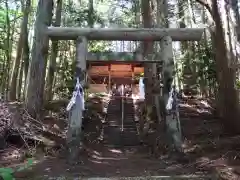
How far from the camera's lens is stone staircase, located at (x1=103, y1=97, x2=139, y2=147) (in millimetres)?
12312

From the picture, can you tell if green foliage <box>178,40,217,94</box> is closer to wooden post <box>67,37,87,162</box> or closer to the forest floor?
the forest floor

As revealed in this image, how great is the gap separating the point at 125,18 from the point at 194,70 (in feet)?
29.5

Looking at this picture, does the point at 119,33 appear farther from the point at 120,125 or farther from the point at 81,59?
the point at 120,125

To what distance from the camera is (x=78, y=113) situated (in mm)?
7762

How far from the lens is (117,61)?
8.37 m

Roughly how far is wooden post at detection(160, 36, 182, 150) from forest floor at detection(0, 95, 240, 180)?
495 millimetres

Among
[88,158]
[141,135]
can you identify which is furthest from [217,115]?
[88,158]

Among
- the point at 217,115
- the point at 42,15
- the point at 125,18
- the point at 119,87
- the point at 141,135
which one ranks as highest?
the point at 125,18

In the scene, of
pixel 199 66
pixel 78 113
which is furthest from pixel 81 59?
pixel 199 66

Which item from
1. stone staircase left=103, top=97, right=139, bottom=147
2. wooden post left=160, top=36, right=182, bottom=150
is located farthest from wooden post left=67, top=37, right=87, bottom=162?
stone staircase left=103, top=97, right=139, bottom=147

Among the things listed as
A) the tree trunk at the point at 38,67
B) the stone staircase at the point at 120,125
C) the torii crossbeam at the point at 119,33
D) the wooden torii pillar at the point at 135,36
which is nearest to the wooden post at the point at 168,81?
the wooden torii pillar at the point at 135,36

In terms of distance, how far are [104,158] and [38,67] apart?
3893 millimetres

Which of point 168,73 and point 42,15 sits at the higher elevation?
point 42,15

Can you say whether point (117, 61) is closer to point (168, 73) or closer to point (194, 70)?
point (168, 73)
